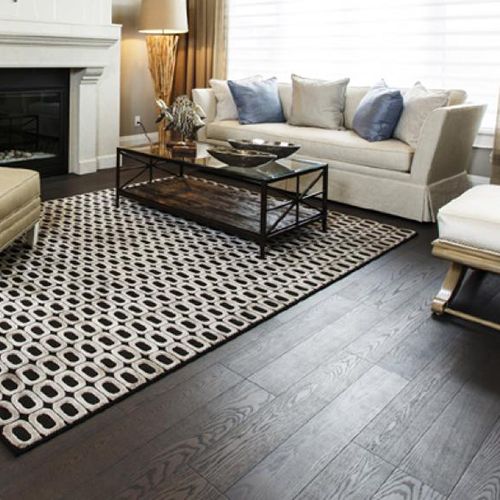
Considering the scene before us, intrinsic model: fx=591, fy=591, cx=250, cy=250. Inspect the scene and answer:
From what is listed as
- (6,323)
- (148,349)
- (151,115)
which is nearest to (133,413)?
(148,349)

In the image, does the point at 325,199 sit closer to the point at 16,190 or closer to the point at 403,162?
the point at 403,162

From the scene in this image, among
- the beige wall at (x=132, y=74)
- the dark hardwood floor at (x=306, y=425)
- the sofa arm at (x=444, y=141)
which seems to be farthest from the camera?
the beige wall at (x=132, y=74)

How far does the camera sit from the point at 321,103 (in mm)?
4648

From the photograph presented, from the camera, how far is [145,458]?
1.61 meters

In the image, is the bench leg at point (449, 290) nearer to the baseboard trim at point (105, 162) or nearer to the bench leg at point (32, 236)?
the bench leg at point (32, 236)

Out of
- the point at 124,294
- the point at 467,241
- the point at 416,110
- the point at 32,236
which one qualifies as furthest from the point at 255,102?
the point at 467,241

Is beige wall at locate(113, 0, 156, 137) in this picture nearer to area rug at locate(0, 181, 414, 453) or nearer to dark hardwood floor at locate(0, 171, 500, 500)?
area rug at locate(0, 181, 414, 453)

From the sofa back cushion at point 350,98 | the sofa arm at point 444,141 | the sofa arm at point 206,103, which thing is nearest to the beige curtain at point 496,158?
the sofa arm at point 444,141

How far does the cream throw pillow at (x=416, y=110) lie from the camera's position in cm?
399

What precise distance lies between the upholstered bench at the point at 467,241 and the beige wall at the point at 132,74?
4042 mm

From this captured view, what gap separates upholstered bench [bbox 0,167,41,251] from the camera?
8.95 feet

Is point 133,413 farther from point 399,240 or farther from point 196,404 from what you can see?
point 399,240

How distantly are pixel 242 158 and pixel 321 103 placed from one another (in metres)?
1.55

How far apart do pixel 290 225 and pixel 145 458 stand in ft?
6.55
